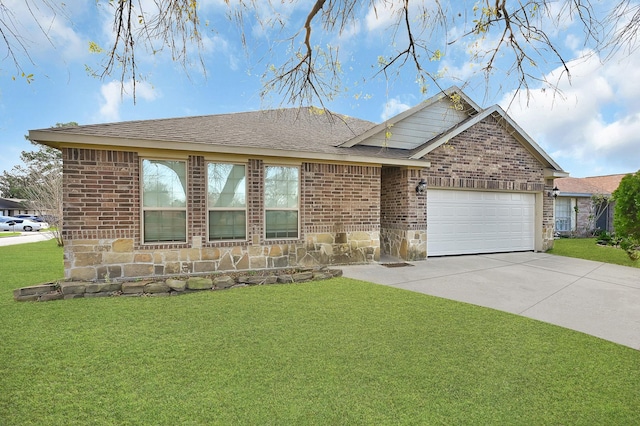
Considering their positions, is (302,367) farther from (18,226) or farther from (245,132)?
(18,226)

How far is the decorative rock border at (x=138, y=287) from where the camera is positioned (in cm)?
517

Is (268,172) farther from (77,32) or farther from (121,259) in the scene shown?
(77,32)

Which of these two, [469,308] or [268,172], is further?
[268,172]

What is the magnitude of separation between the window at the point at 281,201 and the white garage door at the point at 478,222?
14.5 ft

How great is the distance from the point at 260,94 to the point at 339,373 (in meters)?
4.60

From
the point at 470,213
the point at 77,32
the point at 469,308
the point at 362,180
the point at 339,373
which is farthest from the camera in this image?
the point at 470,213

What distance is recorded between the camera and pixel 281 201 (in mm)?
7746

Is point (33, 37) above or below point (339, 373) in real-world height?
above

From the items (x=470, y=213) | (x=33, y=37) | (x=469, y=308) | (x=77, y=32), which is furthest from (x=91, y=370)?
(x=470, y=213)

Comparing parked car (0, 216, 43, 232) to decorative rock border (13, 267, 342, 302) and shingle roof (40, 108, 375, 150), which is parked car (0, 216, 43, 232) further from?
decorative rock border (13, 267, 342, 302)

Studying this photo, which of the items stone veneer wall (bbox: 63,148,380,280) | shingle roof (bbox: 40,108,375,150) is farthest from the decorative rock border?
shingle roof (bbox: 40,108,375,150)

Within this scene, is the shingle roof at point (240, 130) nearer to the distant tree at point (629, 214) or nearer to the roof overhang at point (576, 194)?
the distant tree at point (629, 214)

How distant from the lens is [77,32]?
3701 millimetres

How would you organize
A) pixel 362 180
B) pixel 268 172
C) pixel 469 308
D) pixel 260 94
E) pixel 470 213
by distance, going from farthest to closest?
pixel 470 213, pixel 362 180, pixel 268 172, pixel 260 94, pixel 469 308
